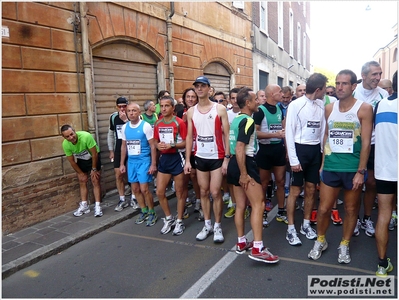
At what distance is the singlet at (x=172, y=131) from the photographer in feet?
15.4

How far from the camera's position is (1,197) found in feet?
15.6

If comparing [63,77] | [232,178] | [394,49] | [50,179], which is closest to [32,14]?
[63,77]

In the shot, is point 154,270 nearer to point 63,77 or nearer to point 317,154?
point 317,154

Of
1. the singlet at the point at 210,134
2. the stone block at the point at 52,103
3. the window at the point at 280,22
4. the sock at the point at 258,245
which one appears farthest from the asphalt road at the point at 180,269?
the window at the point at 280,22

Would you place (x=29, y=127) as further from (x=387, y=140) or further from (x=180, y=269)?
(x=387, y=140)

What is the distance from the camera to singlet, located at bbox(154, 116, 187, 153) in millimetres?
4687

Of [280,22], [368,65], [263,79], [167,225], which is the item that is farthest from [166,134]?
[280,22]

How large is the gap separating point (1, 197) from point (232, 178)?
11.0 feet

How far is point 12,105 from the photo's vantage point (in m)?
Result: 4.95

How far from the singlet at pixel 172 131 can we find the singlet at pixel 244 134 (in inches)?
44.3

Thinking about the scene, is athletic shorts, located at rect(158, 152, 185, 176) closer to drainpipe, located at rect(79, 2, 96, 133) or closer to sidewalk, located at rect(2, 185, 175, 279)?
sidewalk, located at rect(2, 185, 175, 279)

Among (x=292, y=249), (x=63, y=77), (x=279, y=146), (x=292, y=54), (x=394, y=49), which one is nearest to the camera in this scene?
(x=292, y=249)

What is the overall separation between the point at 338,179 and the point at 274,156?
4.45ft

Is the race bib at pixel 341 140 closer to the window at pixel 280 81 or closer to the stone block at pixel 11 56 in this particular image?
the stone block at pixel 11 56
